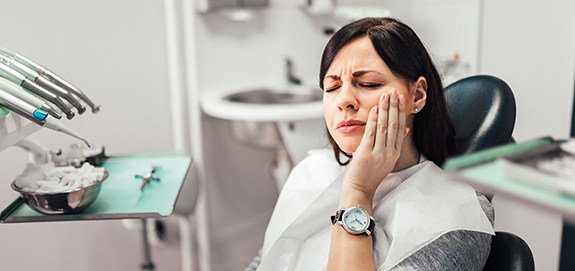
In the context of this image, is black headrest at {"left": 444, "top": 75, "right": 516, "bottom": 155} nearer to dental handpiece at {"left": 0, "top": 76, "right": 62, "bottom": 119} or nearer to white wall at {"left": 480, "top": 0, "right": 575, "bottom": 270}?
white wall at {"left": 480, "top": 0, "right": 575, "bottom": 270}

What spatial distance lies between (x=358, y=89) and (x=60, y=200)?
0.69 m

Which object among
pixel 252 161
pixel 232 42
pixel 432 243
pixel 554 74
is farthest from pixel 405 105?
pixel 252 161

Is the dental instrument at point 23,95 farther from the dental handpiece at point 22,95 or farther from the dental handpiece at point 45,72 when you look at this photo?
the dental handpiece at point 45,72

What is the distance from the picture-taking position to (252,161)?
272 centimetres

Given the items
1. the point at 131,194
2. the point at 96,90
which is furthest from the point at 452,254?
the point at 96,90

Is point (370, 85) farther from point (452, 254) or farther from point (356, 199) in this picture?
point (452, 254)

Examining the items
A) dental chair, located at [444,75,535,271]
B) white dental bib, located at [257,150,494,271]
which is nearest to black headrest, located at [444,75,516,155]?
dental chair, located at [444,75,535,271]

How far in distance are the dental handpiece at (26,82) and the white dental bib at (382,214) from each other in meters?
0.58

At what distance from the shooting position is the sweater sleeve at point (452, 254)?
1.08m

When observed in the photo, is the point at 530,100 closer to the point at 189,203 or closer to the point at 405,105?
the point at 405,105

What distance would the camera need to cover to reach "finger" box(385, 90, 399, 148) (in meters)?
1.15

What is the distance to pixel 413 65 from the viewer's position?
122 cm

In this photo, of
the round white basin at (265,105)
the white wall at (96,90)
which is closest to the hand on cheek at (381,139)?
the round white basin at (265,105)

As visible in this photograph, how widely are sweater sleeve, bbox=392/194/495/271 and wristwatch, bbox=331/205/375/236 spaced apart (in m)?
0.10
